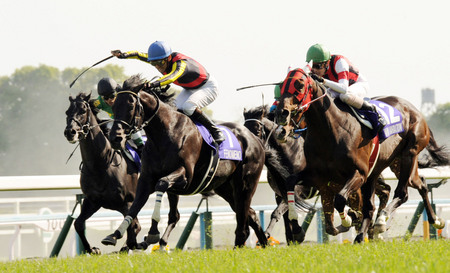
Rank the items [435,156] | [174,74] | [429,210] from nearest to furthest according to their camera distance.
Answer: [174,74] < [429,210] < [435,156]

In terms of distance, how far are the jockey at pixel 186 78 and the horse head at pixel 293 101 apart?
3.25 ft

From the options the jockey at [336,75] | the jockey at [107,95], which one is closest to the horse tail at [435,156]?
the jockey at [336,75]

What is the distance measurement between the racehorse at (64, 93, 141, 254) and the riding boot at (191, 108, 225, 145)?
1102 millimetres

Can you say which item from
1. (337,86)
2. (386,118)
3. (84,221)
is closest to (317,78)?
(337,86)

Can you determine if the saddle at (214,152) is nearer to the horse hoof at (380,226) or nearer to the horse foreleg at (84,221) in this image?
the horse foreleg at (84,221)

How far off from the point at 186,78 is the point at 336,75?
1373mm

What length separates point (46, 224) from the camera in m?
7.95

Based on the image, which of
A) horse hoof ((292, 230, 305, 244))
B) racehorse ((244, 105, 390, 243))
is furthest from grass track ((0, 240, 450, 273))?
racehorse ((244, 105, 390, 243))

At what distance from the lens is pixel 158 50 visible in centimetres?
678

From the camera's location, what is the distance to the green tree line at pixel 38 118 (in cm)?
4353

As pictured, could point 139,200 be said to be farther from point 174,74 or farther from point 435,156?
point 435,156

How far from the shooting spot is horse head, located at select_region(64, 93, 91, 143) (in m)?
7.40

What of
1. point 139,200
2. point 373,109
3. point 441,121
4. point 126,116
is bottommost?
point 441,121

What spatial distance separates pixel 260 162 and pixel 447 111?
57.5 metres
